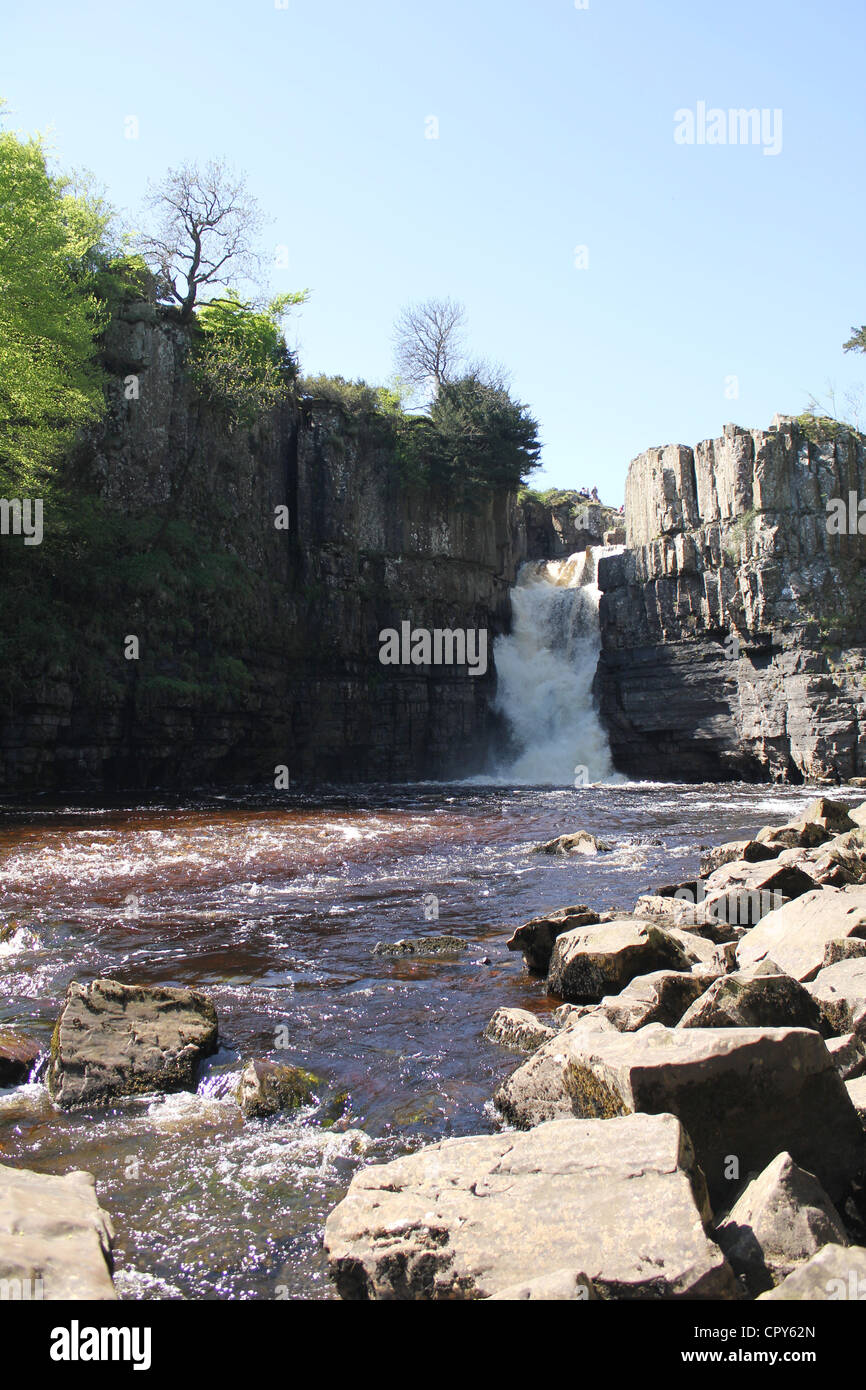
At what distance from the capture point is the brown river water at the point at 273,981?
4.87m

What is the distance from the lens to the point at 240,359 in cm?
3409

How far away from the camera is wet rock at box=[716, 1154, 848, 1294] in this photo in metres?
3.88

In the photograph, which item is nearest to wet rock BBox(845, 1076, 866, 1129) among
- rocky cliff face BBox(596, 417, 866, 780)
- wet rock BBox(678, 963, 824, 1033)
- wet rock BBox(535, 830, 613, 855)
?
wet rock BBox(678, 963, 824, 1033)

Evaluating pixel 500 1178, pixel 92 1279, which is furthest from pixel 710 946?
pixel 92 1279

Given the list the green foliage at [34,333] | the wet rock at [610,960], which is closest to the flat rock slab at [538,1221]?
the wet rock at [610,960]

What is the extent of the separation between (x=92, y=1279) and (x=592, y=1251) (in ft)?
6.87

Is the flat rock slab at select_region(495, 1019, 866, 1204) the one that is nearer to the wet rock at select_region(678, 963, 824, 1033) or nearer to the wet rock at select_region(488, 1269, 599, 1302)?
the wet rock at select_region(678, 963, 824, 1033)

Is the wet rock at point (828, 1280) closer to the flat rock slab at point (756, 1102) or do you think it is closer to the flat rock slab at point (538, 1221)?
the flat rock slab at point (538, 1221)

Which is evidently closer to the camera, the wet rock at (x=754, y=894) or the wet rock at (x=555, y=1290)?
the wet rock at (x=555, y=1290)

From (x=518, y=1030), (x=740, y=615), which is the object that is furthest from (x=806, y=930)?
(x=740, y=615)

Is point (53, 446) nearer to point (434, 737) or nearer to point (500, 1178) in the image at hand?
point (434, 737)

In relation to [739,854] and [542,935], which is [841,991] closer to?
[542,935]

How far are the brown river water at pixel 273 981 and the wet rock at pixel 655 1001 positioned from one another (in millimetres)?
979

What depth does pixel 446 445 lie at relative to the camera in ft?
134
